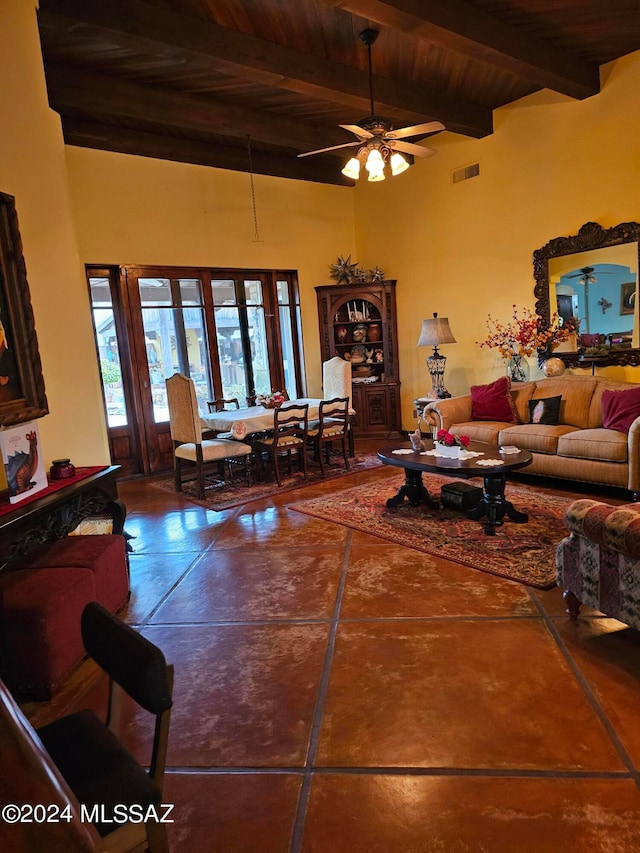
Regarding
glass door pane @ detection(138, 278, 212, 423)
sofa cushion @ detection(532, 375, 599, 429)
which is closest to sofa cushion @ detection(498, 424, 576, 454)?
sofa cushion @ detection(532, 375, 599, 429)

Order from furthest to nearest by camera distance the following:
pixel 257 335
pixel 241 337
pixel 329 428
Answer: pixel 257 335
pixel 241 337
pixel 329 428

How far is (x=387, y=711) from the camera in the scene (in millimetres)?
2131

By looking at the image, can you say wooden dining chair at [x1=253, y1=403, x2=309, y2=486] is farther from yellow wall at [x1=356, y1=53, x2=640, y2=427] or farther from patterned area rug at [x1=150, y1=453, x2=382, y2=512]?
yellow wall at [x1=356, y1=53, x2=640, y2=427]

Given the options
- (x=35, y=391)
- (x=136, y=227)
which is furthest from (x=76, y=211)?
(x=35, y=391)

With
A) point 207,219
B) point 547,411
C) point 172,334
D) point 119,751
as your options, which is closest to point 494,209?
point 547,411

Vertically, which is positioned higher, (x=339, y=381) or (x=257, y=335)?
(x=257, y=335)

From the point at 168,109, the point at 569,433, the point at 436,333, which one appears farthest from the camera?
the point at 436,333

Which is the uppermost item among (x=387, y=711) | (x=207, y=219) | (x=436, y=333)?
(x=207, y=219)

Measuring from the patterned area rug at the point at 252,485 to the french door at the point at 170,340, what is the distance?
75 cm

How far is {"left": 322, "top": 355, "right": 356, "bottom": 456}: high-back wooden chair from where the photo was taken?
→ 6.68 metres

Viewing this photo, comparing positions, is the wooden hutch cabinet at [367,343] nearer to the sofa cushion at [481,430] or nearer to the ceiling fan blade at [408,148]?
the sofa cushion at [481,430]

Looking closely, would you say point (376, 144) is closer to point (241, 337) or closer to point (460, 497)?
point (460, 497)

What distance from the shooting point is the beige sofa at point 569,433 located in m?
4.40

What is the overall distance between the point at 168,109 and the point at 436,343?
3.80 meters
